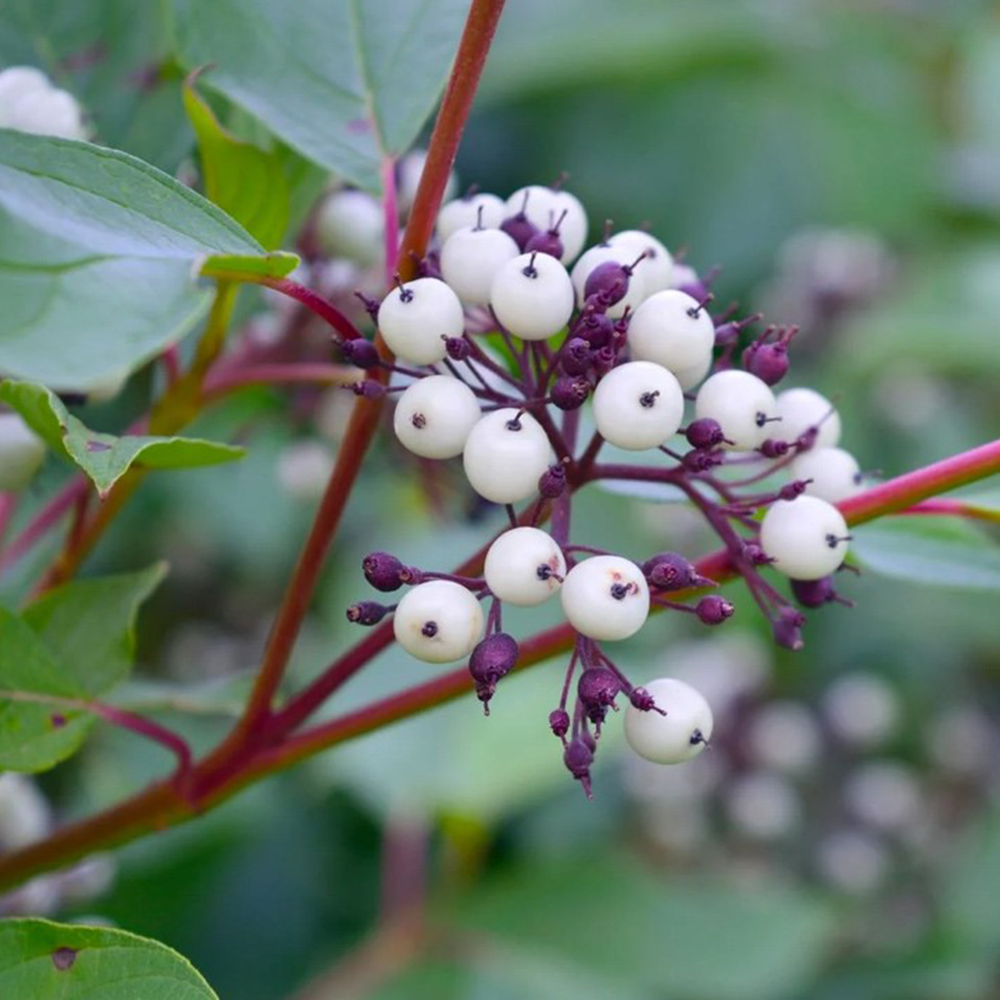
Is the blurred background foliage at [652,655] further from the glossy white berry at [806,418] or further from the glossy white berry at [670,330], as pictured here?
the glossy white berry at [670,330]

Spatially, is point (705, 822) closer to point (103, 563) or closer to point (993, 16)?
point (103, 563)

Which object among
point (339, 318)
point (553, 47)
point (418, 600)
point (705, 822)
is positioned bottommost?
point (705, 822)

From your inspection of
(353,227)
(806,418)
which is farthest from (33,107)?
(806,418)

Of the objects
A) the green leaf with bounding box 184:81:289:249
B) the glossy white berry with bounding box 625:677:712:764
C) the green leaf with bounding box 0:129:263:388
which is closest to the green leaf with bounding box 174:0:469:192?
the green leaf with bounding box 184:81:289:249

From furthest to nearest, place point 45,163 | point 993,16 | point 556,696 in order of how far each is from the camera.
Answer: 1. point 993,16
2. point 556,696
3. point 45,163

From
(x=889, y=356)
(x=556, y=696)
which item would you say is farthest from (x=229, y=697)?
(x=889, y=356)

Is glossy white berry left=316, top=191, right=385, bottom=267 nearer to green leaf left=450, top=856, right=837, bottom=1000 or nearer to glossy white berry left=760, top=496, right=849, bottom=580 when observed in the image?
glossy white berry left=760, top=496, right=849, bottom=580

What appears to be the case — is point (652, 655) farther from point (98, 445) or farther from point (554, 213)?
point (98, 445)
